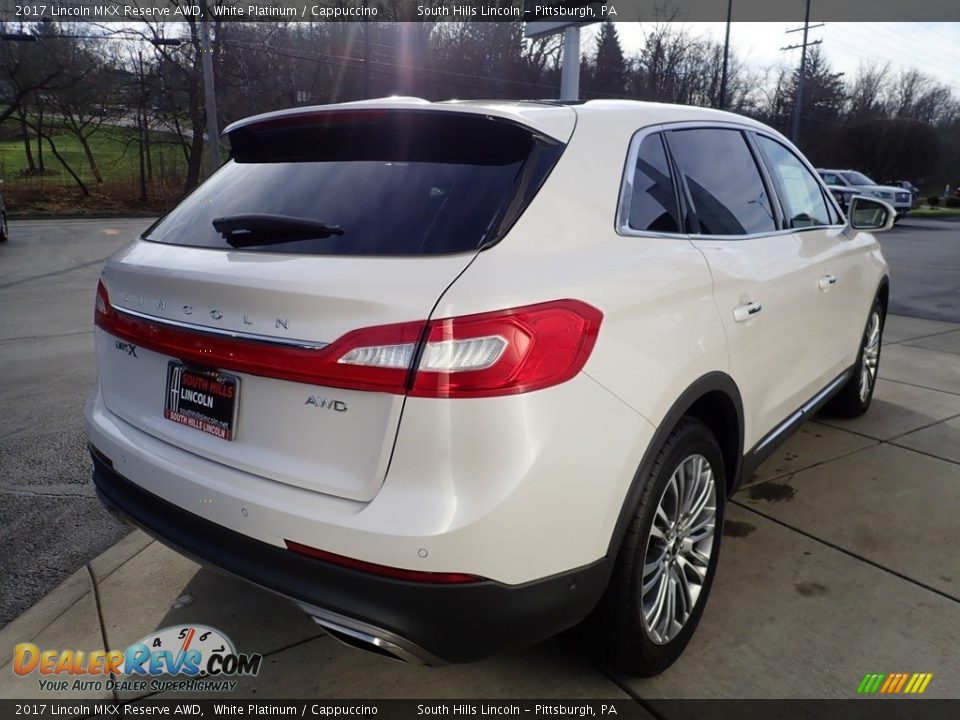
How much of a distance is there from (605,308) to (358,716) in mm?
1464

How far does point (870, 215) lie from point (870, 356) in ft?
3.33

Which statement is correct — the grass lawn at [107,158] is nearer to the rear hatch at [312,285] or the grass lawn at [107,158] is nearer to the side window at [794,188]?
the side window at [794,188]

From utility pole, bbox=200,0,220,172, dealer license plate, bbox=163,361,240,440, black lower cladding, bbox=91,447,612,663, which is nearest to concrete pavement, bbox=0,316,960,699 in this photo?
black lower cladding, bbox=91,447,612,663

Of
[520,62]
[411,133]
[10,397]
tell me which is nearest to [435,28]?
[520,62]

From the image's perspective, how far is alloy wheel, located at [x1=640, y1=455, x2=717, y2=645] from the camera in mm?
2285

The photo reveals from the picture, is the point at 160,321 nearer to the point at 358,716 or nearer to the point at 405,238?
the point at 405,238

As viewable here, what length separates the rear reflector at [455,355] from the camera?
65.8 inches

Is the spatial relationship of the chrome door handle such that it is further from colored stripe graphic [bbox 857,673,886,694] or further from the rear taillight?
colored stripe graphic [bbox 857,673,886,694]

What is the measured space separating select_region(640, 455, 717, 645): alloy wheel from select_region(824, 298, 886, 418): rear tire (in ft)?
7.85

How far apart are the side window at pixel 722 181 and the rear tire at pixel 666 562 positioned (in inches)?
33.5

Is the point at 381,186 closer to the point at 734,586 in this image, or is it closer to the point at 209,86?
the point at 734,586

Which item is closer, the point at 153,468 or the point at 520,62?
the point at 153,468

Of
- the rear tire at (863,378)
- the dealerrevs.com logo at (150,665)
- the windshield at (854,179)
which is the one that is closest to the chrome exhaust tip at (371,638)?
the dealerrevs.com logo at (150,665)

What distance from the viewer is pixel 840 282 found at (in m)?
3.79
